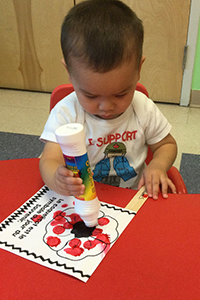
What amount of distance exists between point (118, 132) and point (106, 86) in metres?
0.25

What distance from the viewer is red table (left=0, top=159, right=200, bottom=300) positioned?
0.41m

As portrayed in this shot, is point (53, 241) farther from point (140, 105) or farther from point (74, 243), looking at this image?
point (140, 105)

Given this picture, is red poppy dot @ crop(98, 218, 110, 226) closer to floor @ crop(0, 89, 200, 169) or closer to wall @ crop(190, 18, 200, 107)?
floor @ crop(0, 89, 200, 169)

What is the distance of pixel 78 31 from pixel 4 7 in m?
1.84

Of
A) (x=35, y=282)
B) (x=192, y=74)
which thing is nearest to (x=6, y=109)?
(x=192, y=74)

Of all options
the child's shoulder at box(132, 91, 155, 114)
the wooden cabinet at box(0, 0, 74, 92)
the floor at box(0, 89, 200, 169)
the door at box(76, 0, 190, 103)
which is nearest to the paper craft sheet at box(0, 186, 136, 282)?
the child's shoulder at box(132, 91, 155, 114)

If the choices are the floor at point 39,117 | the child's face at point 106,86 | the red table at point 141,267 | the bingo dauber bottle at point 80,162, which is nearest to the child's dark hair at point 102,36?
the child's face at point 106,86

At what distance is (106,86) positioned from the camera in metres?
0.53

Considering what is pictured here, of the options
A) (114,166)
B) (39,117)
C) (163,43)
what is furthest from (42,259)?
(163,43)

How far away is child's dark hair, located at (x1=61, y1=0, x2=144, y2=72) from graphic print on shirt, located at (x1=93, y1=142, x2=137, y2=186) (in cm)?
27

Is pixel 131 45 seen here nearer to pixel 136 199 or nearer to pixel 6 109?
pixel 136 199

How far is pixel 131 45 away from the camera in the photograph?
537 millimetres

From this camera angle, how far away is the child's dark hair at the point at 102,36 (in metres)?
0.52

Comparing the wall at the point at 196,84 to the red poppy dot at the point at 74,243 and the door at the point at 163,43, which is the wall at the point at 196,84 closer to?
the door at the point at 163,43
